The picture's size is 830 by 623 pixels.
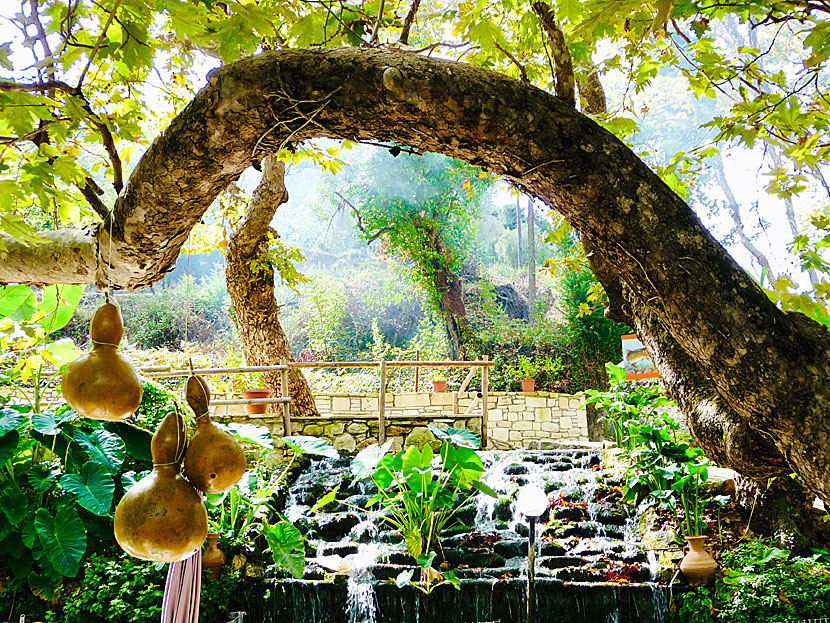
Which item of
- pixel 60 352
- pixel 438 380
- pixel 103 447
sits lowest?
pixel 103 447

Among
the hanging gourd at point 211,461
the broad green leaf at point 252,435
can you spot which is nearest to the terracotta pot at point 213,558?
the broad green leaf at point 252,435

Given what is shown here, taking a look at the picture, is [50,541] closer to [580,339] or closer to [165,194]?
[165,194]

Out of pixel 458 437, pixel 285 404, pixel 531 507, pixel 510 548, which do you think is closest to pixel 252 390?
pixel 285 404

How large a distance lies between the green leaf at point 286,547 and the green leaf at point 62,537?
121cm

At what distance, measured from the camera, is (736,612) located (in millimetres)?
3891

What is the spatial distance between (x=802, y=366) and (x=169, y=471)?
52.6 inches

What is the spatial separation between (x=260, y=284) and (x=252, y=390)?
159 centimetres

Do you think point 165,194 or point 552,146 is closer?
point 552,146

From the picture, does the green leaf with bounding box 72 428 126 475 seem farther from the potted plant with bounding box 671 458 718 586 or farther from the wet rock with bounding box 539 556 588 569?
the potted plant with bounding box 671 458 718 586

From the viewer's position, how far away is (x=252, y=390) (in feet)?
24.1

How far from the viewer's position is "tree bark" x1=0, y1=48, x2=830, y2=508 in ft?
4.33

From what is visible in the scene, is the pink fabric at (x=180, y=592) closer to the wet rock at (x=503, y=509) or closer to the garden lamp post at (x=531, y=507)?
the garden lamp post at (x=531, y=507)

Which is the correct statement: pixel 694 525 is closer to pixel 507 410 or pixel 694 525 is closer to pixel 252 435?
pixel 252 435

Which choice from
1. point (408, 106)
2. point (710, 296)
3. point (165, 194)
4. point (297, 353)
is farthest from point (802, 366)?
point (297, 353)
